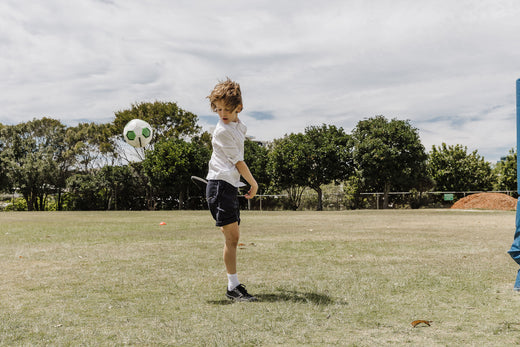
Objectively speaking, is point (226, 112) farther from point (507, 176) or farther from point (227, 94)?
point (507, 176)

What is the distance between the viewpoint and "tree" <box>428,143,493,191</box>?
131 feet

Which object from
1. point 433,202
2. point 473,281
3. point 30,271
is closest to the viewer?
point 473,281

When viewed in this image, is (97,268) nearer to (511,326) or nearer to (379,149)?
(511,326)

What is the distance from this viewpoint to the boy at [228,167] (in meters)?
4.01

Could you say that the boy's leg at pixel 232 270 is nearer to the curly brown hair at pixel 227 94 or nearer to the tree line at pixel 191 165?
the curly brown hair at pixel 227 94

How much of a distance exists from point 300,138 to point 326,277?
28.9 metres

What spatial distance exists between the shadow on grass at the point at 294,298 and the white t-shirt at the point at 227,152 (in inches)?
43.0

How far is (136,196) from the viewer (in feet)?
134

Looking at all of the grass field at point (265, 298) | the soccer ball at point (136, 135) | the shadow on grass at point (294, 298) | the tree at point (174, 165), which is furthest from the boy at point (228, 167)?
the tree at point (174, 165)

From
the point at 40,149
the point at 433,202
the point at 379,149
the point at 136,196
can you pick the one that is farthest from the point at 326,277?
the point at 40,149

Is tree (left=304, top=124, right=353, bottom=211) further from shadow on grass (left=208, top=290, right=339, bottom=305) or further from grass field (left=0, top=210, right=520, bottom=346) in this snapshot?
shadow on grass (left=208, top=290, right=339, bottom=305)

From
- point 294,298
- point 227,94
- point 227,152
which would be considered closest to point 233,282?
point 294,298

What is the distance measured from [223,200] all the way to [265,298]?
101 cm

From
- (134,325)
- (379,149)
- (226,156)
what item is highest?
(379,149)
